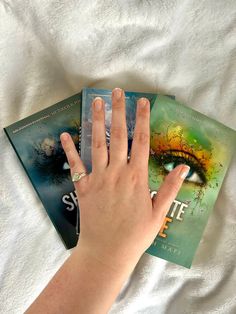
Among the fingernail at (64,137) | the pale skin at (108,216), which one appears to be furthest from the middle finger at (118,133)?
the fingernail at (64,137)

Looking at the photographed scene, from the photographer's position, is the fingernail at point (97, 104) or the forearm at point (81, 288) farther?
the fingernail at point (97, 104)

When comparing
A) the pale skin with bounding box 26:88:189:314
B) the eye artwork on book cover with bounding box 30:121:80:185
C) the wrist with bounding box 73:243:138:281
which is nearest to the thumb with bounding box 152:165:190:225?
the pale skin with bounding box 26:88:189:314

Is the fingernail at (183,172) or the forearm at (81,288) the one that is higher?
the fingernail at (183,172)

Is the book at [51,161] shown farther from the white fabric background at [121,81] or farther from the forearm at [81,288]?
the forearm at [81,288]

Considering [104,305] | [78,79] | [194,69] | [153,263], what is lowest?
[104,305]

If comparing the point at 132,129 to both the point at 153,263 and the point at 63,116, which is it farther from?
the point at 153,263

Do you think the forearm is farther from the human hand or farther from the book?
the book

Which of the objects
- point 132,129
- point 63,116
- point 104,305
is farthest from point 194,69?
point 104,305
